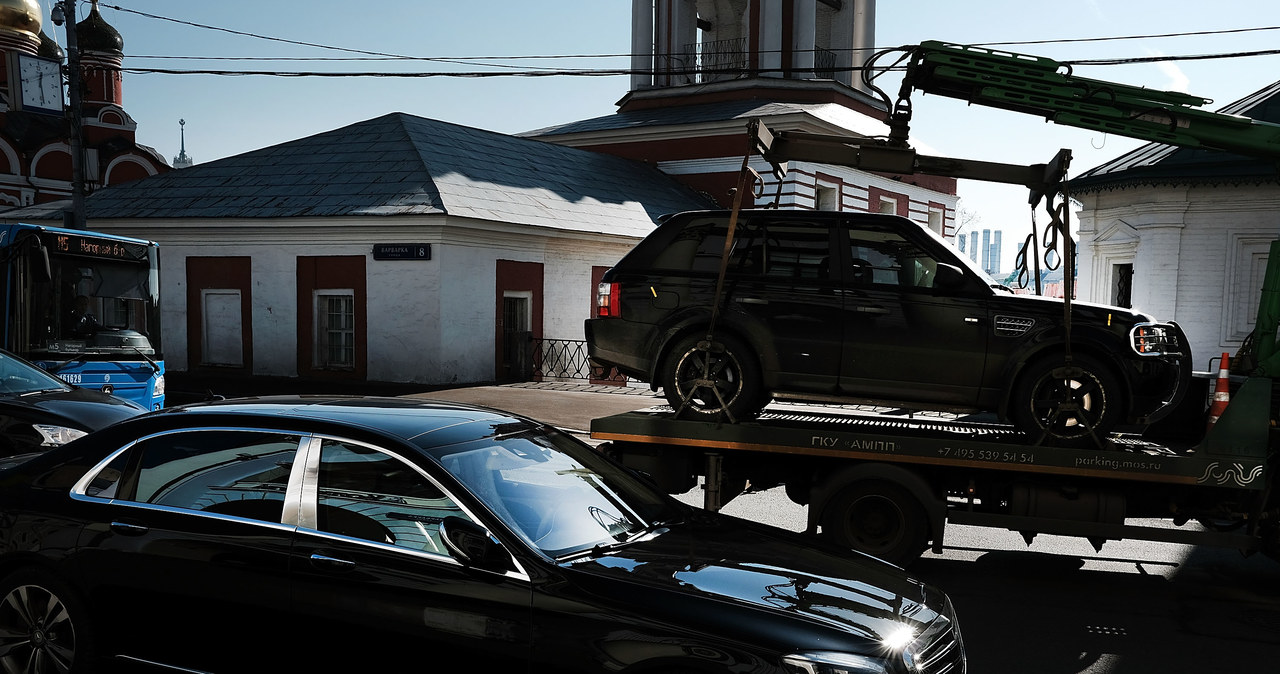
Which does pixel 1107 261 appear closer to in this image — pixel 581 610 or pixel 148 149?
pixel 581 610

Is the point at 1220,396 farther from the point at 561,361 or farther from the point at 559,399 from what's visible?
the point at 561,361

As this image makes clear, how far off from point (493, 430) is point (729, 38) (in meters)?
36.6

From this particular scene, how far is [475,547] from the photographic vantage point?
12.1 ft

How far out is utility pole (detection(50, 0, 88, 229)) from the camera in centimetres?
1942

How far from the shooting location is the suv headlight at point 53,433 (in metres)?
8.51

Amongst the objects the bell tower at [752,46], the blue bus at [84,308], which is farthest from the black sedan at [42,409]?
the bell tower at [752,46]

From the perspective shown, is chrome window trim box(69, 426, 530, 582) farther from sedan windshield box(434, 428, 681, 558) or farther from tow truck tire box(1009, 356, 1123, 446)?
tow truck tire box(1009, 356, 1123, 446)

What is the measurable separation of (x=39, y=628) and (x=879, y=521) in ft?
17.3

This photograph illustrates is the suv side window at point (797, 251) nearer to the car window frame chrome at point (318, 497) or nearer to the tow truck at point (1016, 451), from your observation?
the tow truck at point (1016, 451)

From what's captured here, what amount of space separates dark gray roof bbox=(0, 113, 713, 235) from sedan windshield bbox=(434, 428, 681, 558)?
17390 mm

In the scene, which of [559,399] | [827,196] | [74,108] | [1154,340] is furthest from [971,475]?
[827,196]

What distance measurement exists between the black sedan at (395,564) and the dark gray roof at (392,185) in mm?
17415

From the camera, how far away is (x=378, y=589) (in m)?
3.79

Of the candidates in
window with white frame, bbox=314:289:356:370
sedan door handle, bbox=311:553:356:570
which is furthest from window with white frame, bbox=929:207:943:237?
sedan door handle, bbox=311:553:356:570
